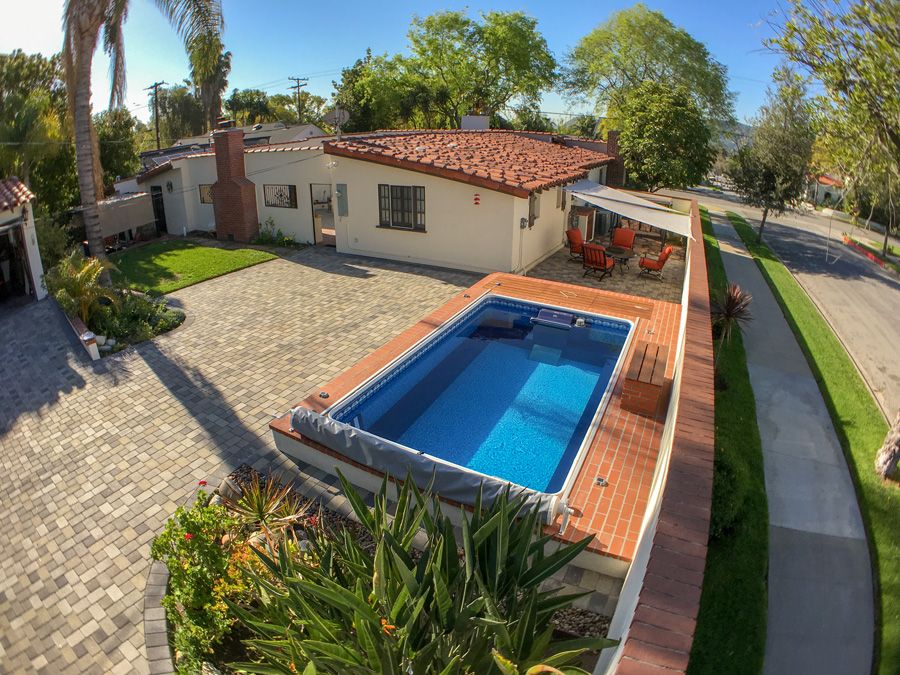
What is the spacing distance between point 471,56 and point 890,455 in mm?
65014

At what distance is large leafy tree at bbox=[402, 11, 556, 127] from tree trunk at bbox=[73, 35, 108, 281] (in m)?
50.5

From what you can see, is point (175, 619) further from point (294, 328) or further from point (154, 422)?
point (294, 328)

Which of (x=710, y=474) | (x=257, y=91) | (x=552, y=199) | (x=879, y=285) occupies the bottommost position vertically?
(x=879, y=285)

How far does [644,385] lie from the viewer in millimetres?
10008

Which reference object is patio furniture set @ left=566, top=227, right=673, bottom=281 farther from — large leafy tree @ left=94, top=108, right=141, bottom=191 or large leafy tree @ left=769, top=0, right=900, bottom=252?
large leafy tree @ left=94, top=108, right=141, bottom=191

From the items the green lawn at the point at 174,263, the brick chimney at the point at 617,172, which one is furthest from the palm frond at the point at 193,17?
the brick chimney at the point at 617,172

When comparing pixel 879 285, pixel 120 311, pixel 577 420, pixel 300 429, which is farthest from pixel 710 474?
pixel 879 285

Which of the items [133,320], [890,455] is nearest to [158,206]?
[133,320]

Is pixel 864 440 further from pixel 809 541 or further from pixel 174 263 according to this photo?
pixel 174 263

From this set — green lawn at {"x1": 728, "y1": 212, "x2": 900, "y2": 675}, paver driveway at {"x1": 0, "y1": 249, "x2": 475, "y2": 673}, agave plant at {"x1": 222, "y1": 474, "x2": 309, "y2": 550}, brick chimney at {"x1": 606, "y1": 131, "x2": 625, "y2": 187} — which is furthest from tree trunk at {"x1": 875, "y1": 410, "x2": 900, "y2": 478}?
brick chimney at {"x1": 606, "y1": 131, "x2": 625, "y2": 187}

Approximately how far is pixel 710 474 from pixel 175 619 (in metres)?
6.08

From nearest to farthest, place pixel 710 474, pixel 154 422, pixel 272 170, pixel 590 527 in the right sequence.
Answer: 1. pixel 710 474
2. pixel 590 527
3. pixel 154 422
4. pixel 272 170

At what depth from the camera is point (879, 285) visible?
27.9 m

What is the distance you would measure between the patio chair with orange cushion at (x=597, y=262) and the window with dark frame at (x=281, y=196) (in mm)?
12897
